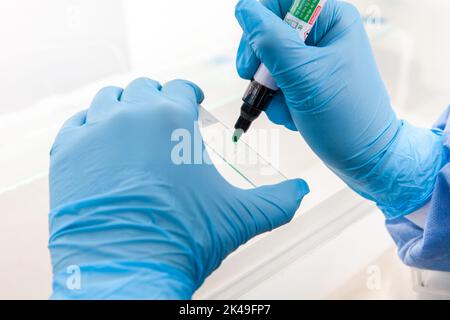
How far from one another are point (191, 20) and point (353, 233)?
835 mm

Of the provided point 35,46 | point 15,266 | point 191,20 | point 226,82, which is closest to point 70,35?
point 35,46

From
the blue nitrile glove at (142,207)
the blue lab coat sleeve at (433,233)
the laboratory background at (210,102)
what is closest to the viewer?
the blue nitrile glove at (142,207)

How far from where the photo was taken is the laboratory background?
Result: 3.51 feet

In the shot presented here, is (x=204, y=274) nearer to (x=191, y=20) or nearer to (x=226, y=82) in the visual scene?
(x=226, y=82)

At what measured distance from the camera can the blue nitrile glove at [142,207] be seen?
735 millimetres

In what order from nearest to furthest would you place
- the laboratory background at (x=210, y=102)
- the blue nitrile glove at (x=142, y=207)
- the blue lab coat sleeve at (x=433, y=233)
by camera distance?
the blue nitrile glove at (x=142, y=207)
the blue lab coat sleeve at (x=433, y=233)
the laboratory background at (x=210, y=102)

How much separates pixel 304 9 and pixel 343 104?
20 centimetres

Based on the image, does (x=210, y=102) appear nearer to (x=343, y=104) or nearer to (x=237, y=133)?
(x=237, y=133)

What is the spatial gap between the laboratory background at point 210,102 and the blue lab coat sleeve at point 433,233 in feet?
0.54

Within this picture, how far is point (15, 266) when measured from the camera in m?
1.02

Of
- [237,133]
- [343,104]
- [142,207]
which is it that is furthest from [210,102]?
[142,207]

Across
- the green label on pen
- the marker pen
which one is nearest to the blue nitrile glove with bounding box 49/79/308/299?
the marker pen

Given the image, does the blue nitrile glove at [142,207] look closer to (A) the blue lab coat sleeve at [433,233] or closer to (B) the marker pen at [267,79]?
(B) the marker pen at [267,79]

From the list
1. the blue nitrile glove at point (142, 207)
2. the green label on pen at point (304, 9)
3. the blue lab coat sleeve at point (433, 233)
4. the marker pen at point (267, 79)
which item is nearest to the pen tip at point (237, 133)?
the marker pen at point (267, 79)
